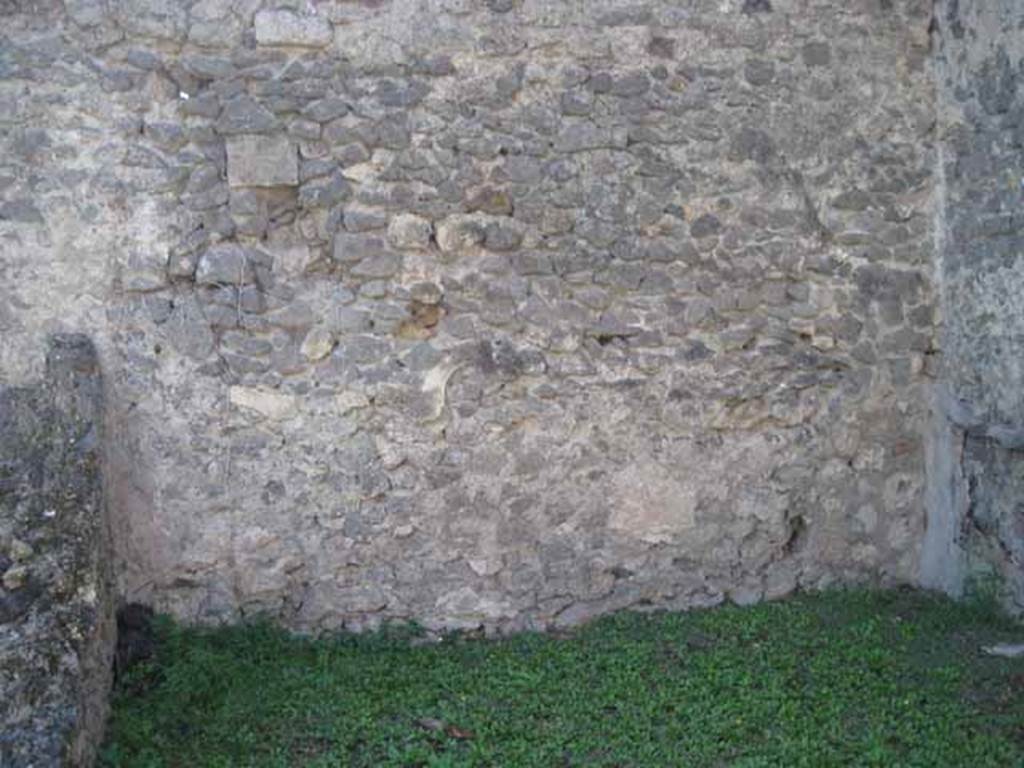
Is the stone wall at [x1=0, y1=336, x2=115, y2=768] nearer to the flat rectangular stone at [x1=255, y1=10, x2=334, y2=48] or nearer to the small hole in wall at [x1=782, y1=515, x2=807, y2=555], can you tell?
the flat rectangular stone at [x1=255, y1=10, x2=334, y2=48]

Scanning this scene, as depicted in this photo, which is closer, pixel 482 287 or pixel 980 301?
pixel 482 287

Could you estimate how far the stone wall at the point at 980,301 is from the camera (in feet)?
18.1

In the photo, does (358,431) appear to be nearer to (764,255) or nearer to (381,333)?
(381,333)

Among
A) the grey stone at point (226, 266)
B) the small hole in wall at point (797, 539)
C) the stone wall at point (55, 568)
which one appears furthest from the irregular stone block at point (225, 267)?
the small hole in wall at point (797, 539)

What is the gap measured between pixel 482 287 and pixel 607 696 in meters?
1.81

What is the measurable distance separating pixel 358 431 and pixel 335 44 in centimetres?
165

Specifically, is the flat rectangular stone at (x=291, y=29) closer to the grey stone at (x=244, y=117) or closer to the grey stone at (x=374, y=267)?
the grey stone at (x=244, y=117)

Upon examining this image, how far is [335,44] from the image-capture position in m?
5.32

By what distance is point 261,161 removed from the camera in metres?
5.24

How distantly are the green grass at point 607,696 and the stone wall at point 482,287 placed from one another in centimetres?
29

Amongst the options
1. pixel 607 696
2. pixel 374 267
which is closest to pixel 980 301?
pixel 607 696

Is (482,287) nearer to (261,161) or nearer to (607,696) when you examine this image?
(261,161)

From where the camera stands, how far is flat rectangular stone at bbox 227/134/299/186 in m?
5.23

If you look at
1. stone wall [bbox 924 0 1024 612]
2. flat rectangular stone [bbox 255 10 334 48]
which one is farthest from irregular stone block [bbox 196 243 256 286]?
stone wall [bbox 924 0 1024 612]
